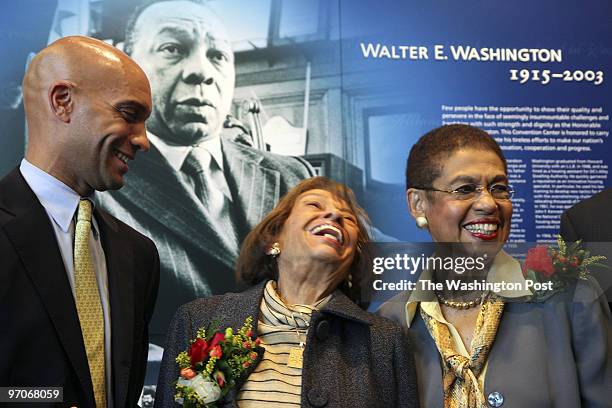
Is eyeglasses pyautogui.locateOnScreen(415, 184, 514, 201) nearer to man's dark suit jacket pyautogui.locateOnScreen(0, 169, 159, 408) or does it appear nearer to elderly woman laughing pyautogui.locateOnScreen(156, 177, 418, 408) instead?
elderly woman laughing pyautogui.locateOnScreen(156, 177, 418, 408)

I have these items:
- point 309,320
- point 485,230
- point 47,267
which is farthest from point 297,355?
point 47,267

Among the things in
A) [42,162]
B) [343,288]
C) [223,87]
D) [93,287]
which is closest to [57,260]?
[93,287]

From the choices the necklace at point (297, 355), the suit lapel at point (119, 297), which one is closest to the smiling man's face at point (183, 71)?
the suit lapel at point (119, 297)

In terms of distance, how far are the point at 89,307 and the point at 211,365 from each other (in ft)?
1.27

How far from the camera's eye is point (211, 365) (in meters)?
2.16

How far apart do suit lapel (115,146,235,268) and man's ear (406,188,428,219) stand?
130 centimetres

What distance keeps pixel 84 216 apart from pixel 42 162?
0.20 m

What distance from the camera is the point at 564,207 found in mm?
3703

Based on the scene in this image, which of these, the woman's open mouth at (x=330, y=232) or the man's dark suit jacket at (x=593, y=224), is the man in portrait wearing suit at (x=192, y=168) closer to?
the woman's open mouth at (x=330, y=232)

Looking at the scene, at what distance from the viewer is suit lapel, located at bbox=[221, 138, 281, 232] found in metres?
3.63

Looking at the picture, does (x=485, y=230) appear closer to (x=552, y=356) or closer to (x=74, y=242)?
(x=552, y=356)

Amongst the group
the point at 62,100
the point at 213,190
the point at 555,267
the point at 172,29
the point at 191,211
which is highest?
the point at 172,29

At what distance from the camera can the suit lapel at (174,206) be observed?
141 inches

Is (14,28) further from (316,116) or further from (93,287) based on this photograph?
(93,287)
